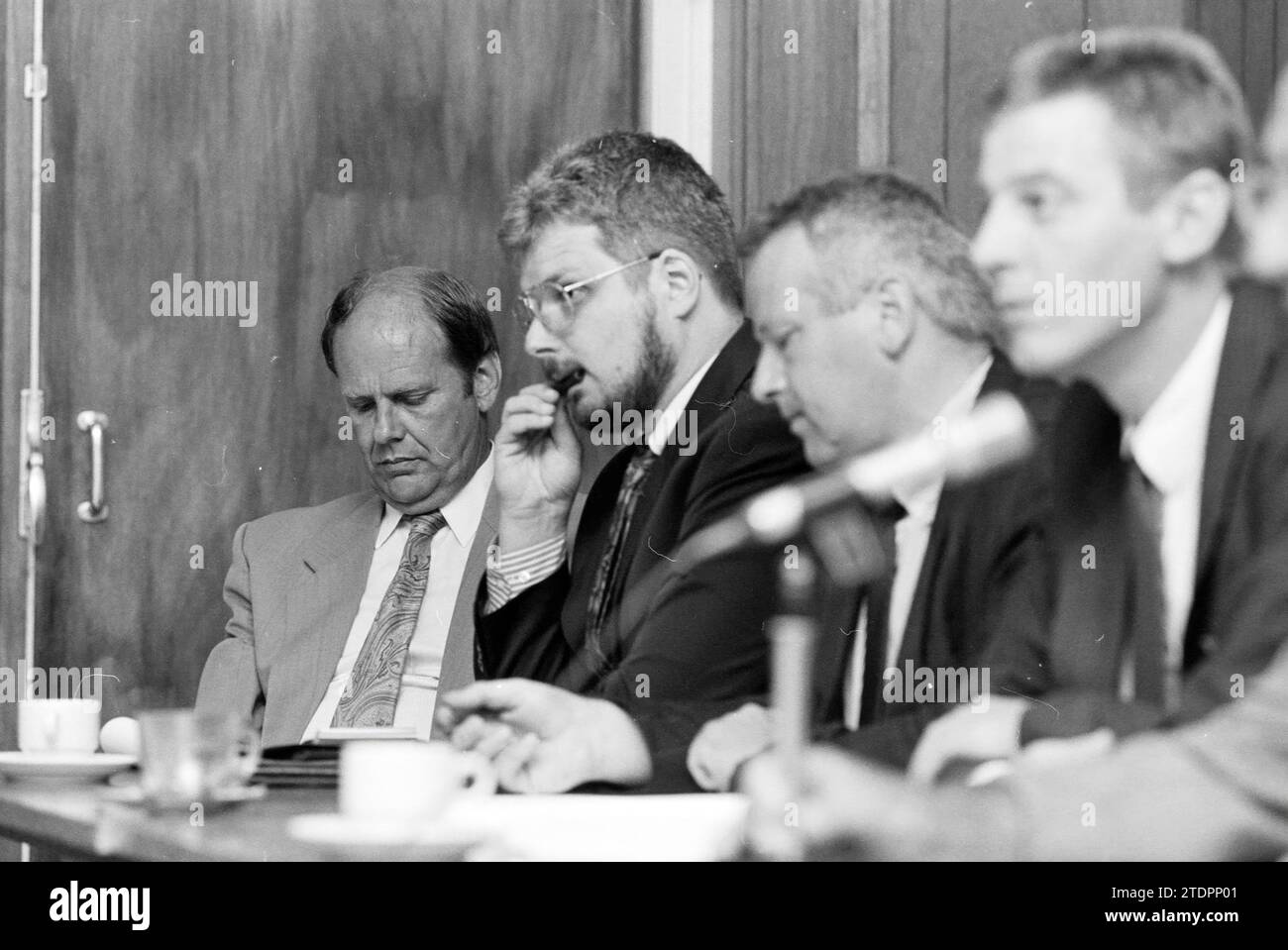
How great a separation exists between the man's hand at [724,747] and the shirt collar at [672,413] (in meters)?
0.54

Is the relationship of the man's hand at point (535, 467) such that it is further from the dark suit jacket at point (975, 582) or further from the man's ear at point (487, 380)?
the dark suit jacket at point (975, 582)

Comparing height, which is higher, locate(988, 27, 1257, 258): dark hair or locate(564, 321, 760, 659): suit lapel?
locate(988, 27, 1257, 258): dark hair

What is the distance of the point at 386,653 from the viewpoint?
2645 millimetres

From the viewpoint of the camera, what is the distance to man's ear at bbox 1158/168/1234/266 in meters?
1.90

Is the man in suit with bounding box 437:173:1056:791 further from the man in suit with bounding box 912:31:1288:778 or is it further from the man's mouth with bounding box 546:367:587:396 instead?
the man's mouth with bounding box 546:367:587:396

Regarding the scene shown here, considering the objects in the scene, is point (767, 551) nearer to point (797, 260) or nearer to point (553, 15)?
point (797, 260)

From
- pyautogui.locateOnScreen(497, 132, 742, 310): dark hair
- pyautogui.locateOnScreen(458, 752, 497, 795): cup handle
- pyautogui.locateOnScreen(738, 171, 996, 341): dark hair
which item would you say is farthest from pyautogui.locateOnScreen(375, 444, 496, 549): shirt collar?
pyautogui.locateOnScreen(458, 752, 497, 795): cup handle

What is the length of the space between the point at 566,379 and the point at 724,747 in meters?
0.86

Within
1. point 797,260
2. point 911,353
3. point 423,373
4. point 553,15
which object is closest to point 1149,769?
point 911,353

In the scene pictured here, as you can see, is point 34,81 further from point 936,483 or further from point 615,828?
point 615,828

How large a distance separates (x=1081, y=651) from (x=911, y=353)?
440mm

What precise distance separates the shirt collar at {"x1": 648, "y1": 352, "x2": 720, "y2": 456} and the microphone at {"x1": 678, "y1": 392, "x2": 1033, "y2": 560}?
22cm

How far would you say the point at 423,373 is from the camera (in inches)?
111
